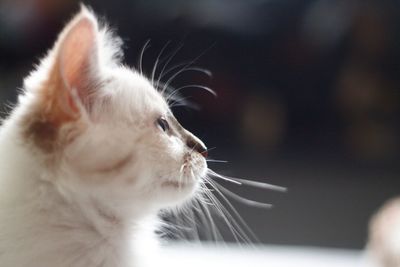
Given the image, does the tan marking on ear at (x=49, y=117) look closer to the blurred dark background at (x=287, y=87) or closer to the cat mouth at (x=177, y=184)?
the cat mouth at (x=177, y=184)

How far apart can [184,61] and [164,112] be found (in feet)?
2.92

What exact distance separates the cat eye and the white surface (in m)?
0.51

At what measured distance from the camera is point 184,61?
1.60m

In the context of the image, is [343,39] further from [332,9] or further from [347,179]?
[347,179]

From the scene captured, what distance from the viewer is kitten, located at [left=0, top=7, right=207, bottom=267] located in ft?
2.06

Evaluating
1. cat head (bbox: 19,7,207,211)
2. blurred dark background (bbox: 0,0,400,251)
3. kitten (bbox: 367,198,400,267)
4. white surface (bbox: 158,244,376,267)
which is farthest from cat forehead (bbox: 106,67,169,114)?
blurred dark background (bbox: 0,0,400,251)

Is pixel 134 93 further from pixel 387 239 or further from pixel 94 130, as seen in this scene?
pixel 387 239

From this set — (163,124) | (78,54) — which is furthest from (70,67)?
(163,124)

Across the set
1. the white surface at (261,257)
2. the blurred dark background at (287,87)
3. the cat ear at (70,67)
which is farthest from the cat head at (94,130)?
the blurred dark background at (287,87)

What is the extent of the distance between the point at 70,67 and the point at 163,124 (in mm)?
A: 140

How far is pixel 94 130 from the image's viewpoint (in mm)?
639

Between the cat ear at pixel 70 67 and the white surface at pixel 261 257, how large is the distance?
0.61 meters

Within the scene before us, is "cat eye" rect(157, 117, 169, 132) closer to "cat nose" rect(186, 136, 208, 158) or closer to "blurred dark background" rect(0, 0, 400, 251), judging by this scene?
"cat nose" rect(186, 136, 208, 158)

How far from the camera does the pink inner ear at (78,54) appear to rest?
621 millimetres
